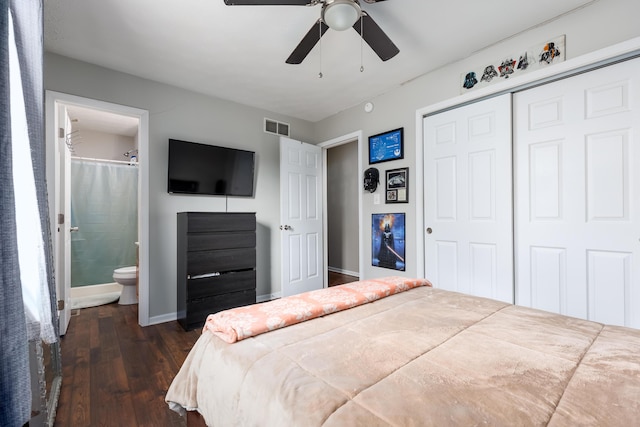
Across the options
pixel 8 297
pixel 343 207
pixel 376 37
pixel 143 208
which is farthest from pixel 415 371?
pixel 343 207

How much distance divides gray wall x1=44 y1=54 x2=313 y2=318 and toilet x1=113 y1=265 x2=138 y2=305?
832 millimetres

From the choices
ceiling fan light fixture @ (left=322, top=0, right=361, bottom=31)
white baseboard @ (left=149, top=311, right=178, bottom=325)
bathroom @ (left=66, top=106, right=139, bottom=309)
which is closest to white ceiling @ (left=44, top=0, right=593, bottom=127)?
ceiling fan light fixture @ (left=322, top=0, right=361, bottom=31)

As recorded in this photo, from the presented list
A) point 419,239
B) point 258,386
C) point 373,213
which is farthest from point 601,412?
point 373,213

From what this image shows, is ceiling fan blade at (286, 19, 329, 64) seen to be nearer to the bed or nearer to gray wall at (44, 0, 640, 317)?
gray wall at (44, 0, 640, 317)

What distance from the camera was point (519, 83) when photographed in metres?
2.38

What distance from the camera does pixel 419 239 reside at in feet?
10.0

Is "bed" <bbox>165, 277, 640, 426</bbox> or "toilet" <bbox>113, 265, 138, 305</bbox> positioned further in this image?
"toilet" <bbox>113, 265, 138, 305</bbox>

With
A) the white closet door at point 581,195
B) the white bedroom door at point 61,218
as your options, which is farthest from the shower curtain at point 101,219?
the white closet door at point 581,195

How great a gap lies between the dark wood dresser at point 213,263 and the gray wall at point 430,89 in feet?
4.58

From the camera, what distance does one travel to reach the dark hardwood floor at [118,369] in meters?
1.61

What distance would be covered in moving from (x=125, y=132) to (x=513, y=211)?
16.9 ft

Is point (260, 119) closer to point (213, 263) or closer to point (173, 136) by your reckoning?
point (173, 136)

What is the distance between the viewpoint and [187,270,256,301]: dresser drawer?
287 centimetres

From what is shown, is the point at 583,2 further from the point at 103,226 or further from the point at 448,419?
the point at 103,226
